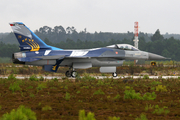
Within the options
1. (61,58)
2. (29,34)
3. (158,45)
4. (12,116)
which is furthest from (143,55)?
(158,45)

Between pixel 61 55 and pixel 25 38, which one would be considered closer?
pixel 25 38

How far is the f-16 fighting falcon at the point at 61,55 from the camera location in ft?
66.0

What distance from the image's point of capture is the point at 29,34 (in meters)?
20.4

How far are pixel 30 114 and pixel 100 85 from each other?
371 inches

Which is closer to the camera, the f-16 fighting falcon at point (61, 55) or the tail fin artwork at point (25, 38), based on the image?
the tail fin artwork at point (25, 38)

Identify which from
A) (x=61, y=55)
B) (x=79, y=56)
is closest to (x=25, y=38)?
(x=61, y=55)

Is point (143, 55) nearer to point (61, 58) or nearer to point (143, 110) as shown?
point (61, 58)

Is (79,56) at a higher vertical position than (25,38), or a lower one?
lower

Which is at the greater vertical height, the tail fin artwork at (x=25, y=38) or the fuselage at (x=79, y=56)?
the tail fin artwork at (x=25, y=38)

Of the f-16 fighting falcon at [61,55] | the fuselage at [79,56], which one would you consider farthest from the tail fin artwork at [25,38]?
the fuselage at [79,56]

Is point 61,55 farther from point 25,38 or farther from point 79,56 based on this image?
point 25,38

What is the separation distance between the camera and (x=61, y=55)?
20594 millimetres

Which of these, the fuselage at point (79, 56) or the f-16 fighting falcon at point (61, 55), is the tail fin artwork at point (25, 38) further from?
the fuselage at point (79, 56)

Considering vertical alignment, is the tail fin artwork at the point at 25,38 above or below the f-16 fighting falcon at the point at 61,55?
above
